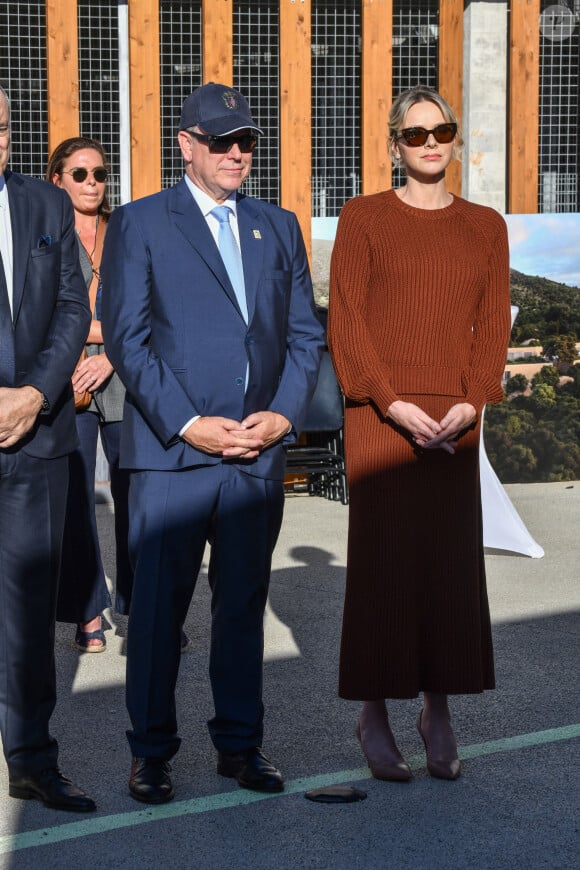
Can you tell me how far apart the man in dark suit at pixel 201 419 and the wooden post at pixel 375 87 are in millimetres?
6386

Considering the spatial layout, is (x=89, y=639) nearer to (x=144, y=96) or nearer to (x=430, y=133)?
(x=430, y=133)

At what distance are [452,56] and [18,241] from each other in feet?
23.7

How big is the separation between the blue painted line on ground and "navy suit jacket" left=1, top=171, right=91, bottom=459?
1030 mm

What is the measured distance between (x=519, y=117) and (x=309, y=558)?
452cm

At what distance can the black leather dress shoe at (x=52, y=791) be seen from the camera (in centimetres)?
367

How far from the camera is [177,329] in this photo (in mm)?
3738

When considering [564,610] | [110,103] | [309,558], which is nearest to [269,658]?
[564,610]

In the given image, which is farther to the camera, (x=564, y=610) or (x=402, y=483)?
(x=564, y=610)

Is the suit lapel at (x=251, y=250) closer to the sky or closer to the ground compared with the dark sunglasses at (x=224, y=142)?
closer to the ground

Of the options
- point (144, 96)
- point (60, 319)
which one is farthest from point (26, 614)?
point (144, 96)

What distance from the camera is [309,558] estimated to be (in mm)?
7492

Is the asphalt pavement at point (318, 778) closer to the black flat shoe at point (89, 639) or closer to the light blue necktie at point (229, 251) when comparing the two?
the black flat shoe at point (89, 639)

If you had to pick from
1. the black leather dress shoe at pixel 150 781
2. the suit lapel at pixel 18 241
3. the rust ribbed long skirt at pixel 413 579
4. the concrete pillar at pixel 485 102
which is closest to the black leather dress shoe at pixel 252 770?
the black leather dress shoe at pixel 150 781

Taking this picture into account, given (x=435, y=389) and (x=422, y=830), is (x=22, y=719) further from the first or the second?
(x=435, y=389)
